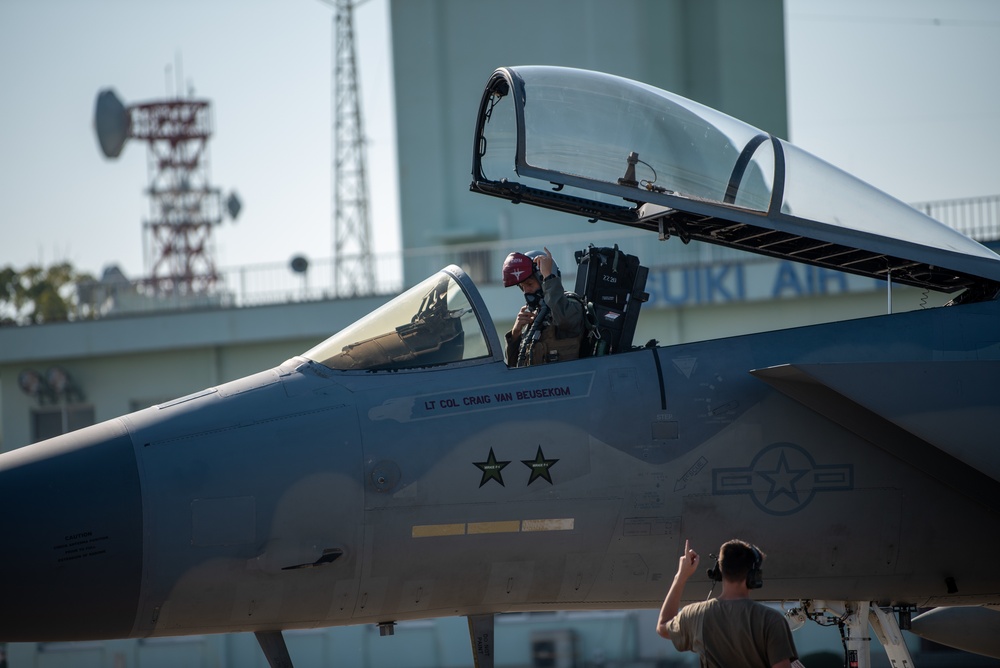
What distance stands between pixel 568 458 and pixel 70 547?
2672 mm

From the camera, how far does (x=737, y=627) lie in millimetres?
4887

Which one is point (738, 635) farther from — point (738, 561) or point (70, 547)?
point (70, 547)

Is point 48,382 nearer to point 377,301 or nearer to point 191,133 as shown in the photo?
point 377,301

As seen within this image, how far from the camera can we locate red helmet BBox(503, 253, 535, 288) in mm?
7336

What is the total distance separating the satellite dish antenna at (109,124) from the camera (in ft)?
120

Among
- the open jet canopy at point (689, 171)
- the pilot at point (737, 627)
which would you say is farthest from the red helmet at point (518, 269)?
the pilot at point (737, 627)

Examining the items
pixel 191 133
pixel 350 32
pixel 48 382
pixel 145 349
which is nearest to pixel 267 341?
pixel 145 349

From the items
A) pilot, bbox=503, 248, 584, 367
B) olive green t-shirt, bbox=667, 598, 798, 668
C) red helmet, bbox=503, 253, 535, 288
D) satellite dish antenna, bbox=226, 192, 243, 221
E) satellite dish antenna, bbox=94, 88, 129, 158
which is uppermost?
satellite dish antenna, bbox=94, 88, 129, 158

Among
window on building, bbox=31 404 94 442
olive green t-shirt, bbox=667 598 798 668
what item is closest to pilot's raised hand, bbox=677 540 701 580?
olive green t-shirt, bbox=667 598 798 668

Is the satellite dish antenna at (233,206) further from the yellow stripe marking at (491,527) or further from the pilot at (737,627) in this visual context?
the pilot at (737,627)

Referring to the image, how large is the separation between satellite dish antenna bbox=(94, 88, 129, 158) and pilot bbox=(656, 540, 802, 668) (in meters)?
35.0

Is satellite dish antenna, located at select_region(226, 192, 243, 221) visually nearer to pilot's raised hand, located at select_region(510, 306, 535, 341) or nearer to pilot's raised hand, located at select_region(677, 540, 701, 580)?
pilot's raised hand, located at select_region(510, 306, 535, 341)

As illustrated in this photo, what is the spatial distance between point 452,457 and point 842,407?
7.60 feet

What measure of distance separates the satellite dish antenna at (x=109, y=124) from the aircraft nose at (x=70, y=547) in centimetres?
3292
